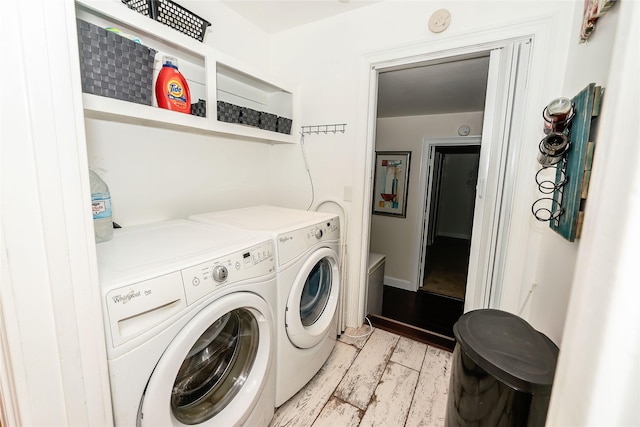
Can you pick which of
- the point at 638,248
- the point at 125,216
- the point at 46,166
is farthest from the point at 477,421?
the point at 125,216

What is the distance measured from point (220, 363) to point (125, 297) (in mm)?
585

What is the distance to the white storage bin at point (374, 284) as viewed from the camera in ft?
7.97

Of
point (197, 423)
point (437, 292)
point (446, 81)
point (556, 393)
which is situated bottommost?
point (437, 292)

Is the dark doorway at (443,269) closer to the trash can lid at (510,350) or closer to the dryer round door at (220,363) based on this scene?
the trash can lid at (510,350)

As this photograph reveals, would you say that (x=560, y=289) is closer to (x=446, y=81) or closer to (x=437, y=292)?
(x=446, y=81)

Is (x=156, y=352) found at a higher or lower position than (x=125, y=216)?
lower

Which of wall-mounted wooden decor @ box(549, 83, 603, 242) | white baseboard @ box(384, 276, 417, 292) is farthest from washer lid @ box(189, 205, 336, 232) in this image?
white baseboard @ box(384, 276, 417, 292)

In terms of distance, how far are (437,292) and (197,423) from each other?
10.9ft

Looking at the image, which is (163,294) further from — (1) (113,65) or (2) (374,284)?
(2) (374,284)

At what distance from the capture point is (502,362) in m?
0.87

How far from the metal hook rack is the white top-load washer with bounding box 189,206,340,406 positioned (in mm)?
671

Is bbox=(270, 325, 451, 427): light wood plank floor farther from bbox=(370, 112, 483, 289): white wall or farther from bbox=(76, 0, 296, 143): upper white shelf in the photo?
bbox=(370, 112, 483, 289): white wall

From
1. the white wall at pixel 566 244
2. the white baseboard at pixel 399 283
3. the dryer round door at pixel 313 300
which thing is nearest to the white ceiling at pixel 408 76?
the white wall at pixel 566 244

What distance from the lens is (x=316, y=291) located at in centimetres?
173
